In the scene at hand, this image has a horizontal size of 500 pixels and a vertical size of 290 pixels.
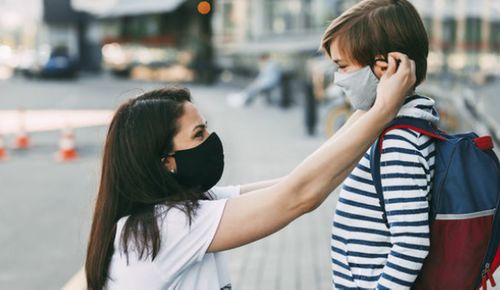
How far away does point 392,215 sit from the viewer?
2.14m

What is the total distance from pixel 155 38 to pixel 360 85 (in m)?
50.8

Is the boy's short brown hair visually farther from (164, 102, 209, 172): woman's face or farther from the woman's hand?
(164, 102, 209, 172): woman's face

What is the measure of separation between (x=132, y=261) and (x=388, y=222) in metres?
0.65

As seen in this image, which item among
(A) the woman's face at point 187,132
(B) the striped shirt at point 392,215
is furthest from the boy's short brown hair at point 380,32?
(A) the woman's face at point 187,132

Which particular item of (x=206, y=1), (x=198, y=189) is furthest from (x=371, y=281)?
(x=206, y=1)

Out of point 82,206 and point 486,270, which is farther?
point 82,206

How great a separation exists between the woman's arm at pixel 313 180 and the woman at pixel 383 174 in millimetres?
98

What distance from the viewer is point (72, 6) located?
57.2 meters

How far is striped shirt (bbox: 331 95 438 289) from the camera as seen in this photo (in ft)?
6.93

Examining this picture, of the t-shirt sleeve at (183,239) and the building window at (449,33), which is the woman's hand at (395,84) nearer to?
the t-shirt sleeve at (183,239)

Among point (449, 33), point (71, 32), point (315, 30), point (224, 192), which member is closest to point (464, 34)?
point (449, 33)

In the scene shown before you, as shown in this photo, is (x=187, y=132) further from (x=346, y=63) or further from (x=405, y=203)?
(x=405, y=203)

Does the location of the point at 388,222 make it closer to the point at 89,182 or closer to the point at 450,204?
the point at 450,204

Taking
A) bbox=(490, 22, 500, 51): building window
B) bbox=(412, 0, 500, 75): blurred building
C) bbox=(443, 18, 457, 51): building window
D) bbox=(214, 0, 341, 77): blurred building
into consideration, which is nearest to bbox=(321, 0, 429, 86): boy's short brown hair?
bbox=(412, 0, 500, 75): blurred building
